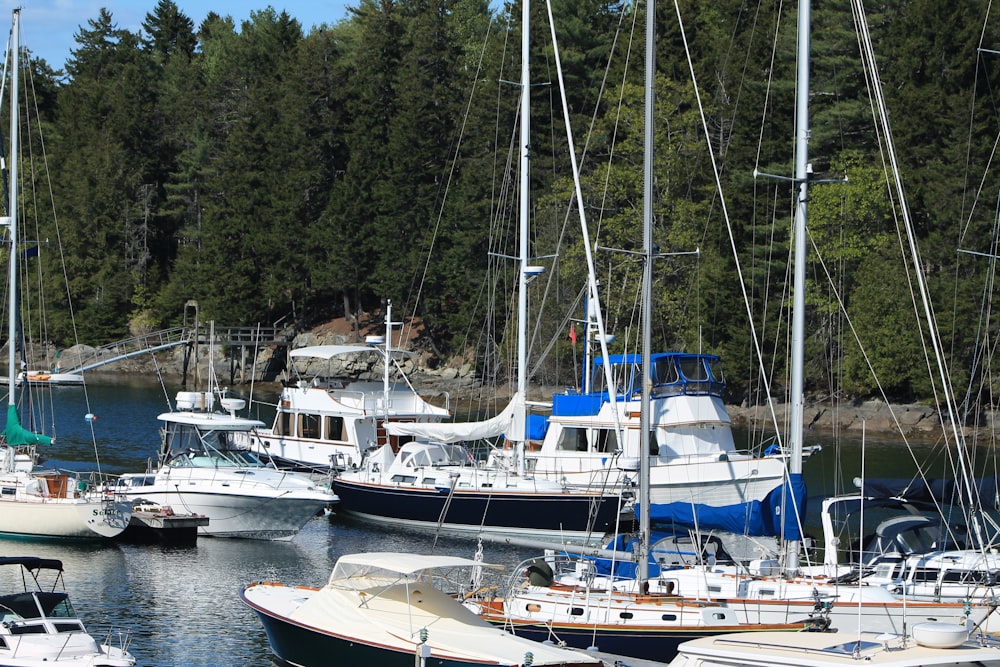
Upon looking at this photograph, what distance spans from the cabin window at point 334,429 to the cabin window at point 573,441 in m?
8.84

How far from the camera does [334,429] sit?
41375 mm

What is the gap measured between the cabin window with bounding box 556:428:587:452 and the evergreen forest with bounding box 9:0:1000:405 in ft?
22.0

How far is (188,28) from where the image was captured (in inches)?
4724

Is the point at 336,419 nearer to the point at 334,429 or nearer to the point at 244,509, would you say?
the point at 334,429

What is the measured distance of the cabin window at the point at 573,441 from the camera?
115ft

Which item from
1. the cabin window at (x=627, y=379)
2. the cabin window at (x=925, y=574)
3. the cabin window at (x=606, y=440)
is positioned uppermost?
the cabin window at (x=627, y=379)

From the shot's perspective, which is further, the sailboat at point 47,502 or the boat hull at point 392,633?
the sailboat at point 47,502

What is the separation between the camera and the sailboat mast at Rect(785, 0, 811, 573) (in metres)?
22.9

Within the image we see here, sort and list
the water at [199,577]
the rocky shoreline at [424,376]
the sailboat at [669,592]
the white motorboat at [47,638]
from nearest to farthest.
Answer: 1. the white motorboat at [47,638]
2. the sailboat at [669,592]
3. the water at [199,577]
4. the rocky shoreline at [424,376]

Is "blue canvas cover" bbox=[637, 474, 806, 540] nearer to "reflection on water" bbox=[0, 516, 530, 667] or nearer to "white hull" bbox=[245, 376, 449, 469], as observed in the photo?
"reflection on water" bbox=[0, 516, 530, 667]

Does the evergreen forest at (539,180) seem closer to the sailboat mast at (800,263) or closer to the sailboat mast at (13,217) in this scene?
the sailboat mast at (13,217)

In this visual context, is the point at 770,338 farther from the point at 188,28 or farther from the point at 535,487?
the point at 188,28

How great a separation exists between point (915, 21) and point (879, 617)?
4748 centimetres

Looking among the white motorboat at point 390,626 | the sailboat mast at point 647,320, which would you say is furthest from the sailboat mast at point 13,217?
the sailboat mast at point 647,320
